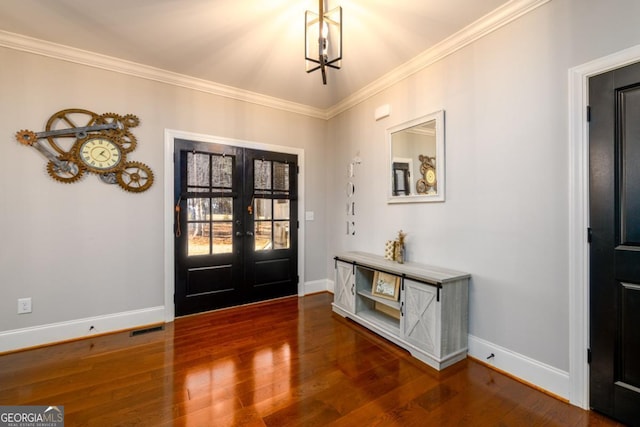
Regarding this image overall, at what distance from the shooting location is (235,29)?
2275 mm

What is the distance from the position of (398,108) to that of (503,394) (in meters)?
2.64

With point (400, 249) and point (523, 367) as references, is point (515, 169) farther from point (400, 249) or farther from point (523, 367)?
point (523, 367)

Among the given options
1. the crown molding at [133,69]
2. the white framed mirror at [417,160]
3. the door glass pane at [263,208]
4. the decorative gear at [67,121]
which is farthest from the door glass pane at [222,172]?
the white framed mirror at [417,160]

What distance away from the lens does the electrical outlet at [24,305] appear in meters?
2.46

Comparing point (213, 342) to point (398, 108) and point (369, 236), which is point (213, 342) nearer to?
point (369, 236)

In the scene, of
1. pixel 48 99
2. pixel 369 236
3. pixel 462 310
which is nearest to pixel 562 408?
pixel 462 310

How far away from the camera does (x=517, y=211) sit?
6.60ft

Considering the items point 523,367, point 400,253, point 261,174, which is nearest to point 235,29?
point 261,174

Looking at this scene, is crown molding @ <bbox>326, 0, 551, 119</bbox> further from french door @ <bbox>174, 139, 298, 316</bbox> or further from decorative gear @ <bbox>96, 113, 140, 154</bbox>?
decorative gear @ <bbox>96, 113, 140, 154</bbox>

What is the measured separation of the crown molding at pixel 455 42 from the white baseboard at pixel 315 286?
8.57 ft

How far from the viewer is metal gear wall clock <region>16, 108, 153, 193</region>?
2539mm

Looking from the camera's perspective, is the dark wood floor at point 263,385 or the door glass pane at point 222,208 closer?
the dark wood floor at point 263,385

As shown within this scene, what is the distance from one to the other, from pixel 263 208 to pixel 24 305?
2422mm

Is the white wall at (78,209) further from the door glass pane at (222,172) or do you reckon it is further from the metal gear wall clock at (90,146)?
the door glass pane at (222,172)
